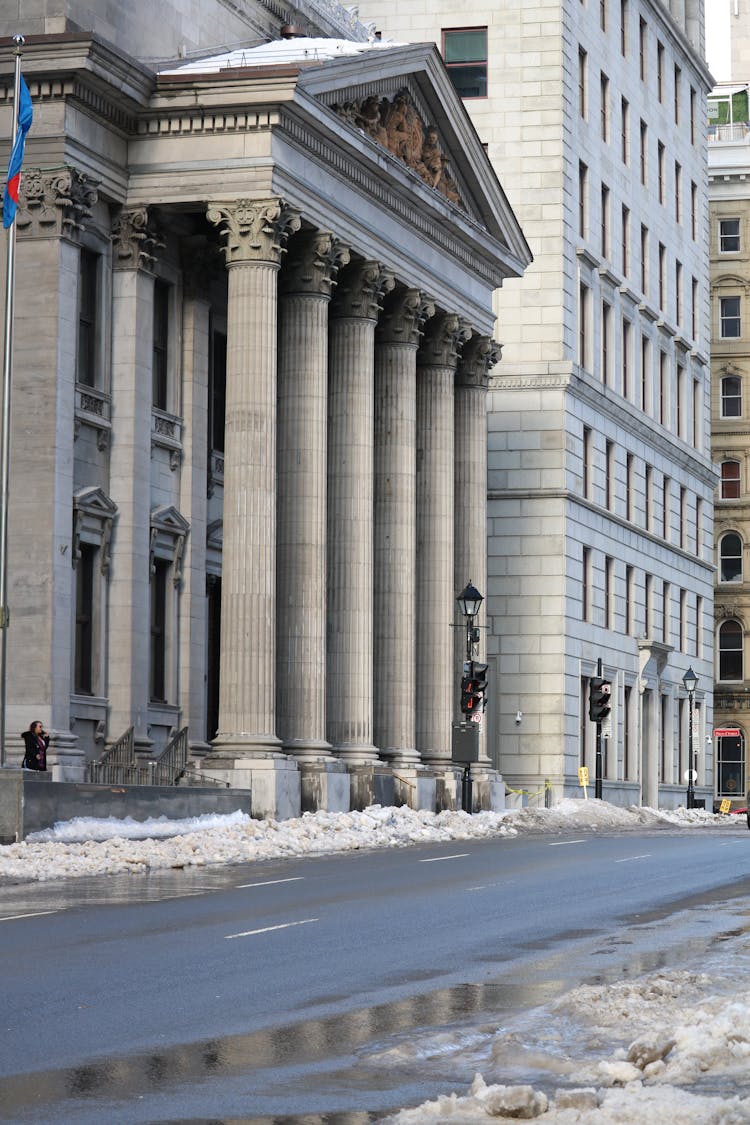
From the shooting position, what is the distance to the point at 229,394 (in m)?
42.0

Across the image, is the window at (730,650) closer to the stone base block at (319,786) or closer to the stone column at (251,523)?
the stone base block at (319,786)

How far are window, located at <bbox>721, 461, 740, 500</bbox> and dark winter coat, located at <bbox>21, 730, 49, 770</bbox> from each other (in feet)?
232

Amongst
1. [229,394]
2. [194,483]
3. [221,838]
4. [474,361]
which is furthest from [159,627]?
[474,361]

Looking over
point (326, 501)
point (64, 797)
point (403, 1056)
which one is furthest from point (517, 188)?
point (403, 1056)

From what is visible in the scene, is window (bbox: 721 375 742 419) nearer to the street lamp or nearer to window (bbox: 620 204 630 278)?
the street lamp

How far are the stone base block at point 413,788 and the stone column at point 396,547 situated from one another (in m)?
0.04

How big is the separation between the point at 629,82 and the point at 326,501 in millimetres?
36027

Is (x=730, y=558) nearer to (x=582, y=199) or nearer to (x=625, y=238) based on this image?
(x=625, y=238)

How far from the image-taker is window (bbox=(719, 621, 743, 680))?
10250 cm

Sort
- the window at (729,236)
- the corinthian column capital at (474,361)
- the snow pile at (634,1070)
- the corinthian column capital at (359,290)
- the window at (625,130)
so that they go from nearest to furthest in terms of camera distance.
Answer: the snow pile at (634,1070)
the corinthian column capital at (359,290)
the corinthian column capital at (474,361)
the window at (625,130)
the window at (729,236)

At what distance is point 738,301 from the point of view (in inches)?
4033

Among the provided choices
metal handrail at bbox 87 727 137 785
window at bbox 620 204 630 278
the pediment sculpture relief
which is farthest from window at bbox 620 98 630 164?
metal handrail at bbox 87 727 137 785

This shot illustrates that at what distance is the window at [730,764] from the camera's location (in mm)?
100938

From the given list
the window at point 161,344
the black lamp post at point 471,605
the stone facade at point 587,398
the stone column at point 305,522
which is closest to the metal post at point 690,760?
the stone facade at point 587,398
